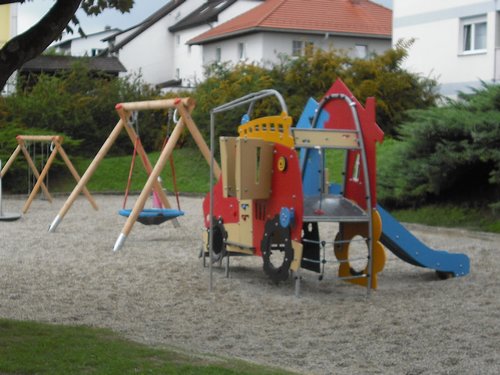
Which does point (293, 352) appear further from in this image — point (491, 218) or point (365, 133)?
point (491, 218)

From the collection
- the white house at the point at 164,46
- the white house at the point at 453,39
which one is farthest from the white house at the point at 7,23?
the white house at the point at 453,39

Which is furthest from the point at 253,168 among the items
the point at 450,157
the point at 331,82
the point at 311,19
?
the point at 311,19

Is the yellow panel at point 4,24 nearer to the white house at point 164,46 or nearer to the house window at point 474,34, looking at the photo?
the white house at point 164,46

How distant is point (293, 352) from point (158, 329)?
1.38 meters

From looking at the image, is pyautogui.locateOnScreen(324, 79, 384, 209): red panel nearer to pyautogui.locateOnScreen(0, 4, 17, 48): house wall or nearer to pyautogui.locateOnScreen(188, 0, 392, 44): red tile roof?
pyautogui.locateOnScreen(188, 0, 392, 44): red tile roof

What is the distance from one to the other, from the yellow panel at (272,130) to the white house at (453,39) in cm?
1711

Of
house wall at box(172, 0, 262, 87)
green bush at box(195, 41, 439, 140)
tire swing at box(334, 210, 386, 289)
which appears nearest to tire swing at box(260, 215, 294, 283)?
tire swing at box(334, 210, 386, 289)

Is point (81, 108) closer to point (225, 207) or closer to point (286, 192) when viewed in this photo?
point (225, 207)

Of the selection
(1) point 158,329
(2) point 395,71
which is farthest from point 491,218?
(2) point 395,71

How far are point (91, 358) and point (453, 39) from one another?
24.1 metres

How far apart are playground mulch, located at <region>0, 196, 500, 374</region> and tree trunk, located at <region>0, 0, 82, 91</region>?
2325 millimetres

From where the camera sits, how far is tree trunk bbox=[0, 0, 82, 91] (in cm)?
605

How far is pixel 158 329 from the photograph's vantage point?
7730 millimetres

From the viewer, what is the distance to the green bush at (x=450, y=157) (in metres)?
15.7
